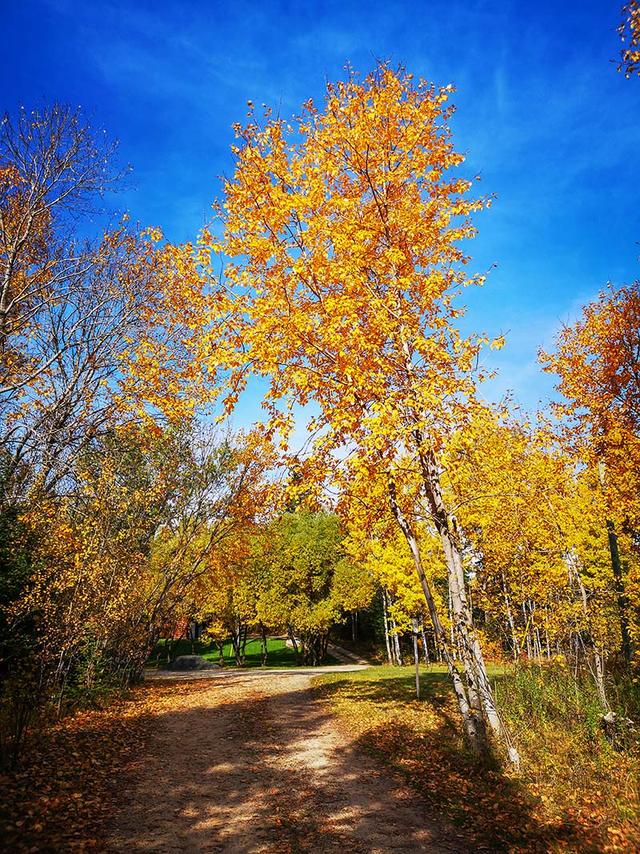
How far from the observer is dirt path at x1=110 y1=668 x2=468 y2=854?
19.0 feet

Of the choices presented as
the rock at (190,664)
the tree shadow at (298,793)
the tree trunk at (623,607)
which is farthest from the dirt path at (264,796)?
the rock at (190,664)

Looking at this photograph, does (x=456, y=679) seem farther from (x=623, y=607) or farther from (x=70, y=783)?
(x=70, y=783)

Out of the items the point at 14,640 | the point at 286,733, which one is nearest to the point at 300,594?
the point at 286,733

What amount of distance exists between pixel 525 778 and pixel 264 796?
422cm

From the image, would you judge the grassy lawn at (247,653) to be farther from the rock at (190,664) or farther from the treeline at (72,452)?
the treeline at (72,452)

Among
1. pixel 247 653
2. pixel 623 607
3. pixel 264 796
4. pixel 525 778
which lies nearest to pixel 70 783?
pixel 264 796

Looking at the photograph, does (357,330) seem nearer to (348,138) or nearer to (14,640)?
(348,138)

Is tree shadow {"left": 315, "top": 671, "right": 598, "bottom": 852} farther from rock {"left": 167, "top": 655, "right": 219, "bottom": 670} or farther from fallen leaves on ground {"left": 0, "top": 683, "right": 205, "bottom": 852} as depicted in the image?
rock {"left": 167, "top": 655, "right": 219, "bottom": 670}

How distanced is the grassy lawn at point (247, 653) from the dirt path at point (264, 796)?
28761 millimetres

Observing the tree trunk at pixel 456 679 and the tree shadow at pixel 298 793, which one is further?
the tree trunk at pixel 456 679

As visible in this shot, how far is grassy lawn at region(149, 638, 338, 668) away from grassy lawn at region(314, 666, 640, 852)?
94.6ft

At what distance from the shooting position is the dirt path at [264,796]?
5777 mm

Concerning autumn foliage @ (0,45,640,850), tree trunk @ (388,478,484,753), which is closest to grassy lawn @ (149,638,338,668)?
autumn foliage @ (0,45,640,850)

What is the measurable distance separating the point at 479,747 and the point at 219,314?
29.5ft
